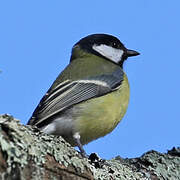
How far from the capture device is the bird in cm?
369

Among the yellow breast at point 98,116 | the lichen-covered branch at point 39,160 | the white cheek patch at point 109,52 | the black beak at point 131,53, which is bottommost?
the lichen-covered branch at point 39,160

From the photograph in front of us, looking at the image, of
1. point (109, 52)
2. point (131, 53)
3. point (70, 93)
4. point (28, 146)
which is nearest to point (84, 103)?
point (70, 93)

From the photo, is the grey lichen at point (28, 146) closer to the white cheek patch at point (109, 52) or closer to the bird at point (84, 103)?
the bird at point (84, 103)

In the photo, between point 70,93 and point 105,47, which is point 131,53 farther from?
point 70,93

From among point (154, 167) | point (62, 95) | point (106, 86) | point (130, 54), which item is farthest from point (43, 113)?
point (130, 54)

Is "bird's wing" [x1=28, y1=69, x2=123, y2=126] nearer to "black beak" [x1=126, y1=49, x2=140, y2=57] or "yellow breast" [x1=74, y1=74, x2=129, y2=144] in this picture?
"yellow breast" [x1=74, y1=74, x2=129, y2=144]

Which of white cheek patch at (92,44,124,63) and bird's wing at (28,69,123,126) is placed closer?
bird's wing at (28,69,123,126)

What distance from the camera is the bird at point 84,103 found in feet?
12.1

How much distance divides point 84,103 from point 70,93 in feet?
0.54

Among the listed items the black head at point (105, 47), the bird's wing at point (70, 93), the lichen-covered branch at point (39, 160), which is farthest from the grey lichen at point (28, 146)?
the black head at point (105, 47)

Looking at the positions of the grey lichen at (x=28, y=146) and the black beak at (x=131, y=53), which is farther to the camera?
the black beak at (x=131, y=53)

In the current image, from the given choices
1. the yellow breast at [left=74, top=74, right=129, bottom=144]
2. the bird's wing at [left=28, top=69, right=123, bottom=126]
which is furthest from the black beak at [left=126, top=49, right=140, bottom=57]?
the yellow breast at [left=74, top=74, right=129, bottom=144]

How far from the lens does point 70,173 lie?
2.27 meters

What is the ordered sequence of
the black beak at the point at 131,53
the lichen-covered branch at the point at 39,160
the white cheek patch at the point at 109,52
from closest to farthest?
the lichen-covered branch at the point at 39,160 → the white cheek patch at the point at 109,52 → the black beak at the point at 131,53
